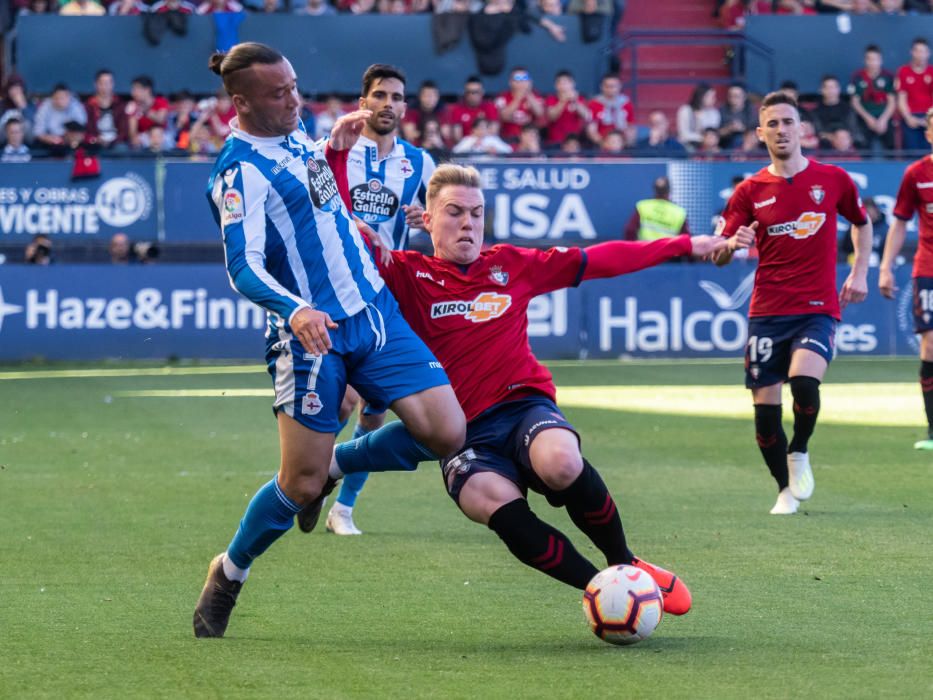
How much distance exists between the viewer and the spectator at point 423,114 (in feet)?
72.9

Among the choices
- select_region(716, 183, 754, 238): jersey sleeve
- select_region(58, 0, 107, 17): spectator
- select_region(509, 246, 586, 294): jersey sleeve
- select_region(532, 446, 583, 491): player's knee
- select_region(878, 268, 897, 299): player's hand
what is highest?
select_region(58, 0, 107, 17): spectator

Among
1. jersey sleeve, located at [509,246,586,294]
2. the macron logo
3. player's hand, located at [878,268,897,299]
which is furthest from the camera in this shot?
the macron logo

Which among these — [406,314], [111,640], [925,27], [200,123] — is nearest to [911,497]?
[406,314]

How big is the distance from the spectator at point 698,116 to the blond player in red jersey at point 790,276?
14293mm

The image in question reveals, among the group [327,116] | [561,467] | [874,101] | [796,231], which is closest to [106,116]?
[327,116]

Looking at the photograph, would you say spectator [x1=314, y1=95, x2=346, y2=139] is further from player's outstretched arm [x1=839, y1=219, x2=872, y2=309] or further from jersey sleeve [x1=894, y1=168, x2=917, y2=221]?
player's outstretched arm [x1=839, y1=219, x2=872, y2=309]

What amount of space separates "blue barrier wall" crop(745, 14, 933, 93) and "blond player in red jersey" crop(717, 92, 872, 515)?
16818 mm

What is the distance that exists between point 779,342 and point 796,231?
0.64 meters

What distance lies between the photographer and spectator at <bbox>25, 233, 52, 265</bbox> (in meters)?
20.7

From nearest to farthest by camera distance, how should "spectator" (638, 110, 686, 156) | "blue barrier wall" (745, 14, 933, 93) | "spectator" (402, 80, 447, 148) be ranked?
"spectator" (402, 80, 447, 148), "spectator" (638, 110, 686, 156), "blue barrier wall" (745, 14, 933, 93)

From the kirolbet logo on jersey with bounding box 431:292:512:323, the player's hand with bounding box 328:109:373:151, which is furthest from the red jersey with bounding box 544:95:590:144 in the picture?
the kirolbet logo on jersey with bounding box 431:292:512:323

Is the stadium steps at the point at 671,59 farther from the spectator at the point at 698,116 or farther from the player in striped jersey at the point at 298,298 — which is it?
the player in striped jersey at the point at 298,298

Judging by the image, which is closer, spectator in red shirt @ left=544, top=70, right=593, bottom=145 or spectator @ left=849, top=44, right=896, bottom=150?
spectator in red shirt @ left=544, top=70, right=593, bottom=145

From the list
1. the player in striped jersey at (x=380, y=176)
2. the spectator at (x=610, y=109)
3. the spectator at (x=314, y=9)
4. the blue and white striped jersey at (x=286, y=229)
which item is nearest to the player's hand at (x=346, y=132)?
the blue and white striped jersey at (x=286, y=229)
